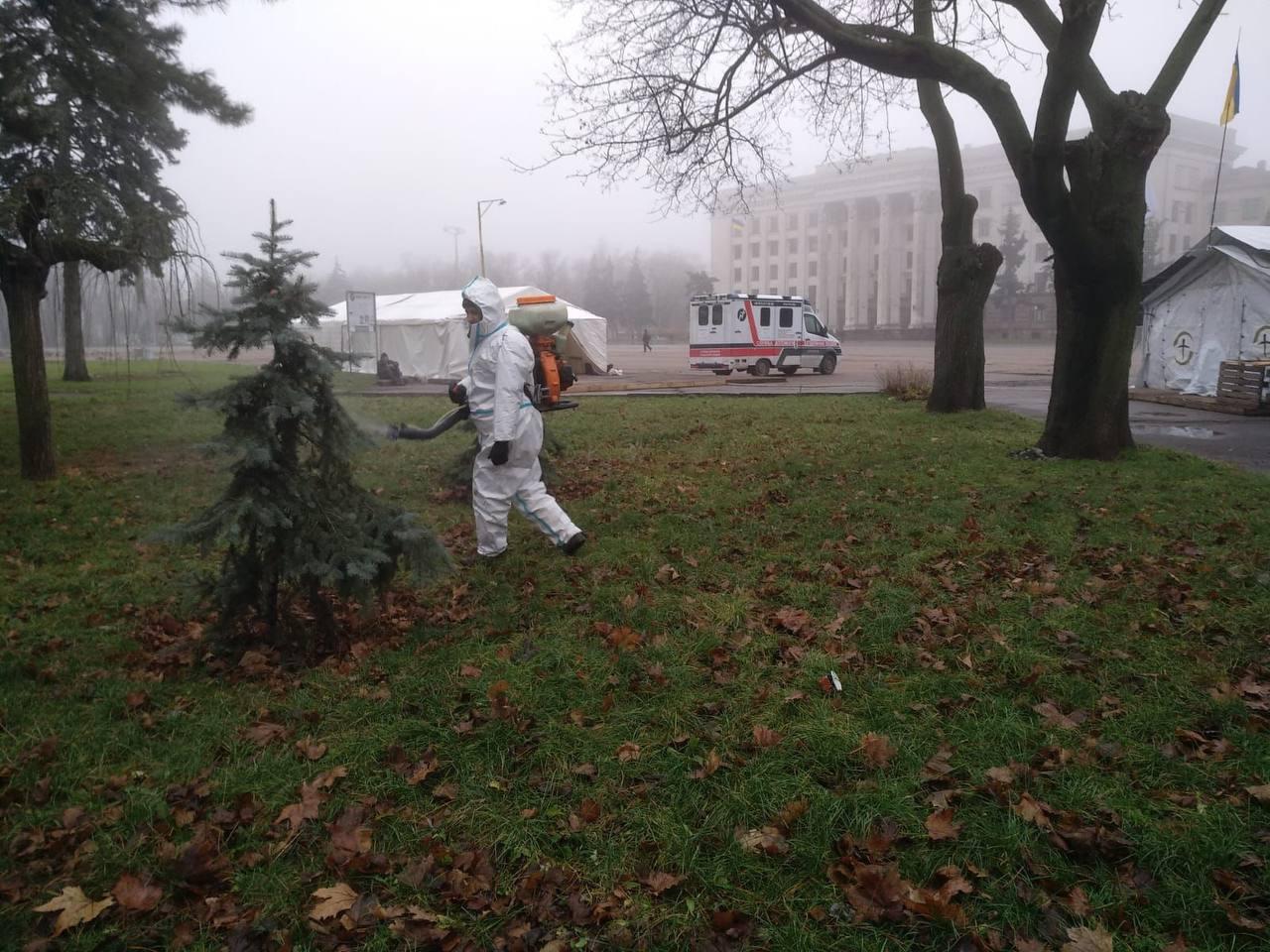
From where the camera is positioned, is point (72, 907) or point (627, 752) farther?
point (627, 752)

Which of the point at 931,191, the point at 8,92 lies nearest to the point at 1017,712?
the point at 8,92

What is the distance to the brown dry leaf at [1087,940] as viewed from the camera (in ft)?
8.11

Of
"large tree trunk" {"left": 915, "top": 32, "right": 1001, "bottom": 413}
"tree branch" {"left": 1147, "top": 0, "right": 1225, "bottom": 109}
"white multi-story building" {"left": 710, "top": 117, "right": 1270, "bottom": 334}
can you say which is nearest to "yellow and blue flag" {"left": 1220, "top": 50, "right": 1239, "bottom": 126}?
"large tree trunk" {"left": 915, "top": 32, "right": 1001, "bottom": 413}

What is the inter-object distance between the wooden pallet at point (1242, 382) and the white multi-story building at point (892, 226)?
188 feet

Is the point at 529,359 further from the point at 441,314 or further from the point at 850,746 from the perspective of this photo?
the point at 441,314

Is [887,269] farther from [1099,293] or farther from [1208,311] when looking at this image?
[1099,293]

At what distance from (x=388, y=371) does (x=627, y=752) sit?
81.9ft

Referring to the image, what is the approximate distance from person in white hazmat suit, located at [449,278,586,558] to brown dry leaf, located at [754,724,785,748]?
2.73m

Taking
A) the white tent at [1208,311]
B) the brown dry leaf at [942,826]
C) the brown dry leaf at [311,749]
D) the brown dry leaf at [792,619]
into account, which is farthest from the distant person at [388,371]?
the brown dry leaf at [942,826]

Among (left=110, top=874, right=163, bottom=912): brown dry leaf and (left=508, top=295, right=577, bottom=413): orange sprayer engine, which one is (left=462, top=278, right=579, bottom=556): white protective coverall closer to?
(left=508, top=295, right=577, bottom=413): orange sprayer engine

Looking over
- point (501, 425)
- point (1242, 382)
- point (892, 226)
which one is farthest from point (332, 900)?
point (892, 226)

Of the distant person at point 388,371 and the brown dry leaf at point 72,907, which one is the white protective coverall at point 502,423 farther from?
the distant person at point 388,371

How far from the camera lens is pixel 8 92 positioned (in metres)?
8.88

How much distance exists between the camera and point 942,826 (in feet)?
9.81
